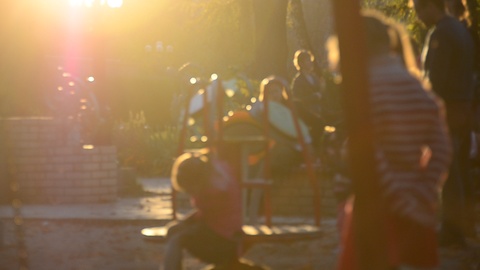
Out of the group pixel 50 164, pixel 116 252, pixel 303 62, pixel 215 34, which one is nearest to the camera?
pixel 116 252

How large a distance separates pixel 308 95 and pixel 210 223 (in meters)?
7.65

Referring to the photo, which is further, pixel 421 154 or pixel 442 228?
pixel 442 228

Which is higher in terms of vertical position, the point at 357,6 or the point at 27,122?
the point at 357,6

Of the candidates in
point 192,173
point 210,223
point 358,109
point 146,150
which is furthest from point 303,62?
point 358,109

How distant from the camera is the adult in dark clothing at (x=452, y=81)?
32.1 feet

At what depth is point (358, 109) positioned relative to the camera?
17.0 feet

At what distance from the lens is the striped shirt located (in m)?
5.82

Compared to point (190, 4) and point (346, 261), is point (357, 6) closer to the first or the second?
point (346, 261)

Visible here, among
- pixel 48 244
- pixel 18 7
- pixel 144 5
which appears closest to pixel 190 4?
pixel 18 7

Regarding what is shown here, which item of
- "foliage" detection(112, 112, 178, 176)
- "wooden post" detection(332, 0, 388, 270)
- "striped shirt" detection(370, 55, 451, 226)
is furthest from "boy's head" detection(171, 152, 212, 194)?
"foliage" detection(112, 112, 178, 176)

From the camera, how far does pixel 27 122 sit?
47.4 feet

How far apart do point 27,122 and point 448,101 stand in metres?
5.82

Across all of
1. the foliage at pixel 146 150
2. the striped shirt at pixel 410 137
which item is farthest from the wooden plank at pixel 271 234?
the foliage at pixel 146 150

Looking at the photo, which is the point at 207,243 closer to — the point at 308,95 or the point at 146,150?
the point at 308,95
